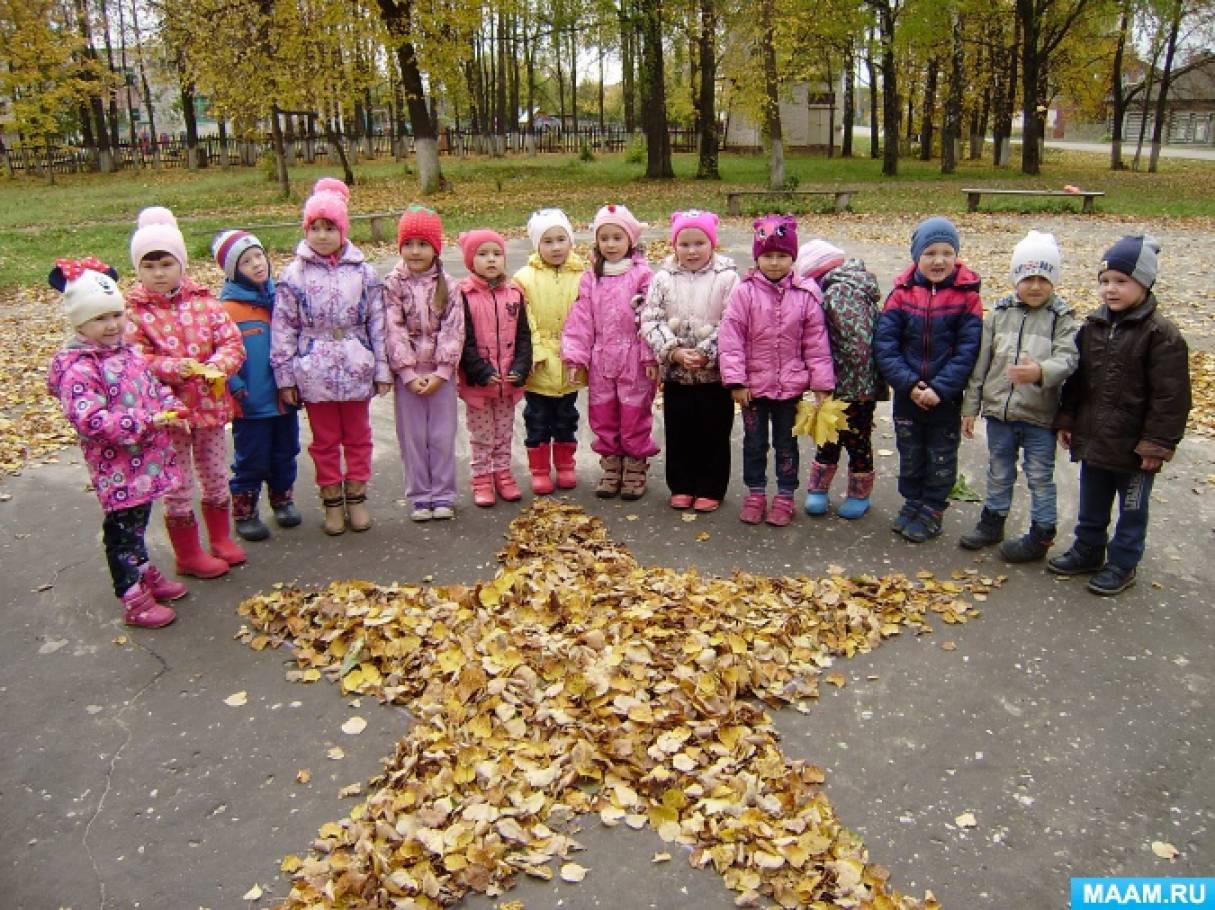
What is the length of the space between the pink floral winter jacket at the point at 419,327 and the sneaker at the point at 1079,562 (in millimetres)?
3230

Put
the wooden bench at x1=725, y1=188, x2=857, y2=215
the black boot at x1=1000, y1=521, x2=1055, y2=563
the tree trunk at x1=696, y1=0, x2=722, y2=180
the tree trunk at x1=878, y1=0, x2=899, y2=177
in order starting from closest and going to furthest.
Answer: the black boot at x1=1000, y1=521, x2=1055, y2=563
the wooden bench at x1=725, y1=188, x2=857, y2=215
the tree trunk at x1=696, y1=0, x2=722, y2=180
the tree trunk at x1=878, y1=0, x2=899, y2=177

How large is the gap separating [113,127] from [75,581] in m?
40.9

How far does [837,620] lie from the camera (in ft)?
13.8

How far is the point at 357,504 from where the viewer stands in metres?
5.25

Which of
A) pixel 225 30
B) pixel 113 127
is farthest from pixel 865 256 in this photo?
pixel 113 127

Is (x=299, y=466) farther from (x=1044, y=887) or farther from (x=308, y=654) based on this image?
(x=1044, y=887)

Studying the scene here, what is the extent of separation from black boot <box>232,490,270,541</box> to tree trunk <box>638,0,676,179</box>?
21431 mm

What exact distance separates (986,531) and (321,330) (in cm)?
357

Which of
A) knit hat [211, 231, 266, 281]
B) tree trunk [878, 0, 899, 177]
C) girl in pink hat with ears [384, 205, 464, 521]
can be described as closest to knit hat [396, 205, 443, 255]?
girl in pink hat with ears [384, 205, 464, 521]

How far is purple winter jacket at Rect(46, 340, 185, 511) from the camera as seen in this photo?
3.89m

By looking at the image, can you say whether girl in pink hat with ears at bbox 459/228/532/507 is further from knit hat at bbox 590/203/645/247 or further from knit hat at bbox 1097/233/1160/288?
knit hat at bbox 1097/233/1160/288

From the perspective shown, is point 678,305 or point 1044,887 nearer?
point 1044,887

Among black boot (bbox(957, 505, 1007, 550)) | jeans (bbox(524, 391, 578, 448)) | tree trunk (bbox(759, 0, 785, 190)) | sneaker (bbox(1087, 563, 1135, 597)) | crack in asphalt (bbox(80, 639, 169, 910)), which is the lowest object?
crack in asphalt (bbox(80, 639, 169, 910))

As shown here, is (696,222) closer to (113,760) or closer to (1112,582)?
(1112,582)
